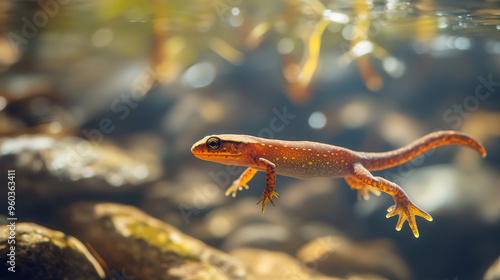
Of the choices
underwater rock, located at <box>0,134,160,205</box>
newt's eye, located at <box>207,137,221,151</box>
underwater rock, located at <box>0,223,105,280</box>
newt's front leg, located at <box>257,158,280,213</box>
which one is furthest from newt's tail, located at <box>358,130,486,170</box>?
underwater rock, located at <box>0,134,160,205</box>

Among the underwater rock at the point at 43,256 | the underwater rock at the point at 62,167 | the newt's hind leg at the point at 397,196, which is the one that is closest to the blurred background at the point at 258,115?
the underwater rock at the point at 62,167

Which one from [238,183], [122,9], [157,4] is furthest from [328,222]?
[122,9]

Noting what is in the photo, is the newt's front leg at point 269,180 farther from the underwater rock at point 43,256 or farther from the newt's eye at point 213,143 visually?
the underwater rock at point 43,256

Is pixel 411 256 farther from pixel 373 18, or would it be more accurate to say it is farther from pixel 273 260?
pixel 373 18

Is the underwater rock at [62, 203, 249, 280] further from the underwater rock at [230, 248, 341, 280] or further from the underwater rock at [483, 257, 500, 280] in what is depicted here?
the underwater rock at [483, 257, 500, 280]

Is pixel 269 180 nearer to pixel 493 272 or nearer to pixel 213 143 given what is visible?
pixel 213 143
